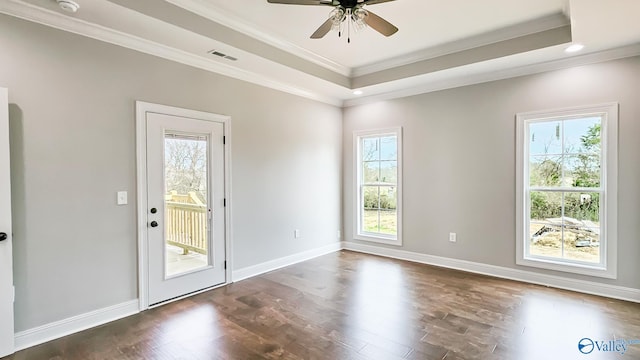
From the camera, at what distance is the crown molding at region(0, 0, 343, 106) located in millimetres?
2523

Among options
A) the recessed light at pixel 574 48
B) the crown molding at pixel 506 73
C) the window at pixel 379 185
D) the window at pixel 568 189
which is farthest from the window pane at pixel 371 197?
the recessed light at pixel 574 48

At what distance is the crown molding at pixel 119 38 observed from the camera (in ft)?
8.28

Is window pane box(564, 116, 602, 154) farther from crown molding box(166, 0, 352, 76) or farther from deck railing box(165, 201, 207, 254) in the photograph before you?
deck railing box(165, 201, 207, 254)

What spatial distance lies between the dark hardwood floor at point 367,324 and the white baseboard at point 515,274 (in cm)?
18

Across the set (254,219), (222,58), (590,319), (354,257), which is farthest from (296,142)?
(590,319)

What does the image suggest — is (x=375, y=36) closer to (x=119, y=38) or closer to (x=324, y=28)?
(x=324, y=28)

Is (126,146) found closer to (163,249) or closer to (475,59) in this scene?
(163,249)

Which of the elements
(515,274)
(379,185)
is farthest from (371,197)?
(515,274)

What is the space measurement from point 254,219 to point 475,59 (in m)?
3.43

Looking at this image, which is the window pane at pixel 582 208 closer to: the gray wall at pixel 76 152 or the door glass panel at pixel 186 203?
the gray wall at pixel 76 152

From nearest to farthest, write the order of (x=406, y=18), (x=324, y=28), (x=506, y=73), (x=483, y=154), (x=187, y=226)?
(x=324, y=28) → (x=406, y=18) → (x=187, y=226) → (x=506, y=73) → (x=483, y=154)

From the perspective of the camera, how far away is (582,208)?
3770mm

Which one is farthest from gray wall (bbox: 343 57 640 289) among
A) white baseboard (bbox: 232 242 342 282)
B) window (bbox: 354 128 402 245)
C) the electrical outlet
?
the electrical outlet

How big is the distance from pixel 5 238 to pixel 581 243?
18.3 feet
